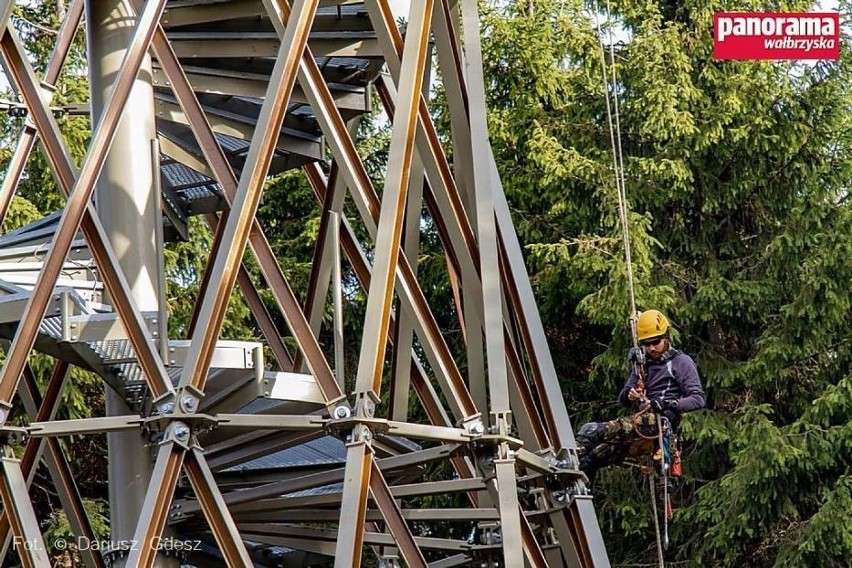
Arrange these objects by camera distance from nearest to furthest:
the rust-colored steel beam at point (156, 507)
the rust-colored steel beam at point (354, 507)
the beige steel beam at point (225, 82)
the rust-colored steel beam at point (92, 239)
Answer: the rust-colored steel beam at point (156, 507) → the rust-colored steel beam at point (354, 507) → the rust-colored steel beam at point (92, 239) → the beige steel beam at point (225, 82)

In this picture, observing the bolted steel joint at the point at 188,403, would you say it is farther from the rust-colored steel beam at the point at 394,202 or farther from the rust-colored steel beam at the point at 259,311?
the rust-colored steel beam at the point at 259,311

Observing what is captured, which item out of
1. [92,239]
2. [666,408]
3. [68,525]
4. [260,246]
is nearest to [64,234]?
[92,239]

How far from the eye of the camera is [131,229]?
11789 mm

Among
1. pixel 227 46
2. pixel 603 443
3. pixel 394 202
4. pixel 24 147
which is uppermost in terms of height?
pixel 227 46

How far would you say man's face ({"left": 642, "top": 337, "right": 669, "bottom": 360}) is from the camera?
12.8 metres

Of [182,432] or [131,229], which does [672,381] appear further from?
[182,432]

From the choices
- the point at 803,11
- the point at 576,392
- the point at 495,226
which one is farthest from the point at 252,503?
the point at 803,11

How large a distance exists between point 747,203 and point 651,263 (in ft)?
7.32

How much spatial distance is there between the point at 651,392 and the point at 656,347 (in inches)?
14.3

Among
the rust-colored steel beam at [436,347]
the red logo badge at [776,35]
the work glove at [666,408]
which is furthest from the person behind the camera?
the red logo badge at [776,35]

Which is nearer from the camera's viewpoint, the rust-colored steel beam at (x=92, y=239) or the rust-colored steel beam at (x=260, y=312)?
the rust-colored steel beam at (x=92, y=239)

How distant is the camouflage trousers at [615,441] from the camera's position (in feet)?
41.6

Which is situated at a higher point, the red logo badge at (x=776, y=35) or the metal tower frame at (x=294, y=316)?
the red logo badge at (x=776, y=35)

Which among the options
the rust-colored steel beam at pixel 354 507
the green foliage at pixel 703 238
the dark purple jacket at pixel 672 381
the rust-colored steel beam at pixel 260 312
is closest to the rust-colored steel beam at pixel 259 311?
the rust-colored steel beam at pixel 260 312
